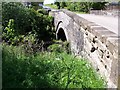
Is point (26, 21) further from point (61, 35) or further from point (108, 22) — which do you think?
point (108, 22)

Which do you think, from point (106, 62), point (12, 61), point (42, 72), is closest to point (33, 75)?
point (42, 72)

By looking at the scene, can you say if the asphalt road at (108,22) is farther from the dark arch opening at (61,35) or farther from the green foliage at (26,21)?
the dark arch opening at (61,35)

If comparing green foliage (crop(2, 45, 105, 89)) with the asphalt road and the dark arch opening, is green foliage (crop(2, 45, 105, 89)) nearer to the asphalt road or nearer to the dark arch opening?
the asphalt road

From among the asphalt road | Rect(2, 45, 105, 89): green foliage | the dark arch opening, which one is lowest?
the dark arch opening

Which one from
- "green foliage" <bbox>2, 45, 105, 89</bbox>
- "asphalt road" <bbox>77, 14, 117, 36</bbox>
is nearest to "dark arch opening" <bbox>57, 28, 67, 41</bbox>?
"asphalt road" <bbox>77, 14, 117, 36</bbox>

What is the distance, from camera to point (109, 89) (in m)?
3.77

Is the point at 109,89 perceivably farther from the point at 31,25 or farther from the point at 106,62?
→ the point at 31,25

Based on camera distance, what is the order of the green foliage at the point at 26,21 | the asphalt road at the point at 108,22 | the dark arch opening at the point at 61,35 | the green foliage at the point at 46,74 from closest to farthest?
the green foliage at the point at 46,74 < the asphalt road at the point at 108,22 < the green foliage at the point at 26,21 < the dark arch opening at the point at 61,35

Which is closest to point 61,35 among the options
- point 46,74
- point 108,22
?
point 108,22

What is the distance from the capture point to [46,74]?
4637mm

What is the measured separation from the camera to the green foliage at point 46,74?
4188mm

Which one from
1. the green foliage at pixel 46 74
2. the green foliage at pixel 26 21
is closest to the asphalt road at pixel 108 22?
the green foliage at pixel 46 74

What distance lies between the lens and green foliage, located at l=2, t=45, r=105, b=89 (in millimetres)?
4188

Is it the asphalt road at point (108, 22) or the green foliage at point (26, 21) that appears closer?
the asphalt road at point (108, 22)
